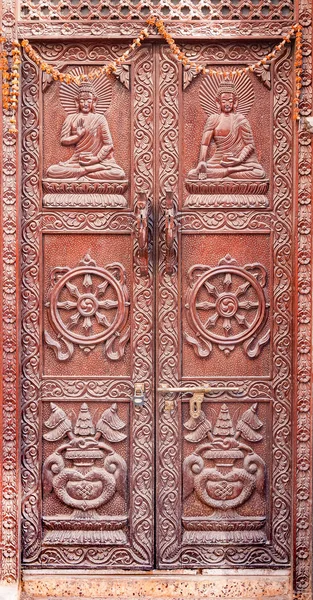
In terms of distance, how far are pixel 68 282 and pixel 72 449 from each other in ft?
2.86

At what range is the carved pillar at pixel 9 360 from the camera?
3.15 metres

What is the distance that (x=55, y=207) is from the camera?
3.23m

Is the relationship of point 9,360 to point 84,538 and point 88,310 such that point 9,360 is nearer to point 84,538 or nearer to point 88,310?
point 88,310

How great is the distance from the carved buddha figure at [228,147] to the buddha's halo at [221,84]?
2 cm

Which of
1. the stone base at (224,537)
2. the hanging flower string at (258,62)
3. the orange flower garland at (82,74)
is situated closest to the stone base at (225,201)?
the hanging flower string at (258,62)

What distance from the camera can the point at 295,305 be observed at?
3199 millimetres

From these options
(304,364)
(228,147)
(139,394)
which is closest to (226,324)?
(304,364)

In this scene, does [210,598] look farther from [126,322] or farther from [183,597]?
[126,322]

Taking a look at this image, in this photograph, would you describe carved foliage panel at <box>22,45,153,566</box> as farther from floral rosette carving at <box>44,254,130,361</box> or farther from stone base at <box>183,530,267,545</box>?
stone base at <box>183,530,267,545</box>

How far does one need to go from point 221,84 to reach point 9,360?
5.85ft

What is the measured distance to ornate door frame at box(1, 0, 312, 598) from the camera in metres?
3.14

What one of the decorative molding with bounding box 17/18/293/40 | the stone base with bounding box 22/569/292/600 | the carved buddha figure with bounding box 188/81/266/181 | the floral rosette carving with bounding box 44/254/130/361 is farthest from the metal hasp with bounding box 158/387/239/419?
the decorative molding with bounding box 17/18/293/40

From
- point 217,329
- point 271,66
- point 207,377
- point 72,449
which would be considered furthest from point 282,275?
point 72,449

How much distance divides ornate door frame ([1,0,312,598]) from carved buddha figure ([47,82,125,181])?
0.26 meters
